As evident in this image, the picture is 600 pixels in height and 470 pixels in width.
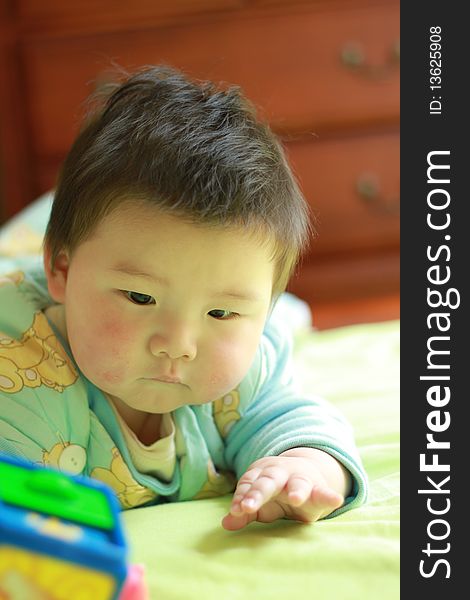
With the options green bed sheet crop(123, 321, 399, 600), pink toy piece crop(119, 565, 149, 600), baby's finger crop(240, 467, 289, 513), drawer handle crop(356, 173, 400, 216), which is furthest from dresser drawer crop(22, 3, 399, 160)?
pink toy piece crop(119, 565, 149, 600)

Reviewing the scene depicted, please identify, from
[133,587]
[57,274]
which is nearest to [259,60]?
[57,274]

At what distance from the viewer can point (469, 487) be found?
0.84 metres

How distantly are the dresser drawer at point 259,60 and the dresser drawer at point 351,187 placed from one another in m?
0.07

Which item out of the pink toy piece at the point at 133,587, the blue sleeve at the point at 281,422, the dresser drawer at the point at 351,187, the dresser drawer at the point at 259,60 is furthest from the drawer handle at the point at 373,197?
the pink toy piece at the point at 133,587

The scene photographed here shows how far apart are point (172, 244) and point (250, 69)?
4.43 ft

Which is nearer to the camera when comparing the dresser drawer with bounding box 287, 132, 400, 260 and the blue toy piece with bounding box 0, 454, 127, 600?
the blue toy piece with bounding box 0, 454, 127, 600

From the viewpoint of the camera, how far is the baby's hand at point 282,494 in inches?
29.5

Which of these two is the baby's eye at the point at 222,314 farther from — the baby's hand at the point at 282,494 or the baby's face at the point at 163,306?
the baby's hand at the point at 282,494

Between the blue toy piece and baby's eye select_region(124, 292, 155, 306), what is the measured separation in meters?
0.24

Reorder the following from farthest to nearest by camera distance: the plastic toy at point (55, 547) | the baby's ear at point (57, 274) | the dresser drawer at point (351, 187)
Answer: the dresser drawer at point (351, 187), the baby's ear at point (57, 274), the plastic toy at point (55, 547)

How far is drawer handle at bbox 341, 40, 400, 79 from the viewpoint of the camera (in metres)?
2.04

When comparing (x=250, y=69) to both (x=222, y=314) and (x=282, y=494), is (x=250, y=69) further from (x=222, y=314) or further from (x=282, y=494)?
(x=282, y=494)

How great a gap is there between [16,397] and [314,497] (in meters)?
0.28

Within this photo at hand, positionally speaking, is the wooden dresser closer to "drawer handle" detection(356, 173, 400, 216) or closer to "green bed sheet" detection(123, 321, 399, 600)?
"drawer handle" detection(356, 173, 400, 216)
